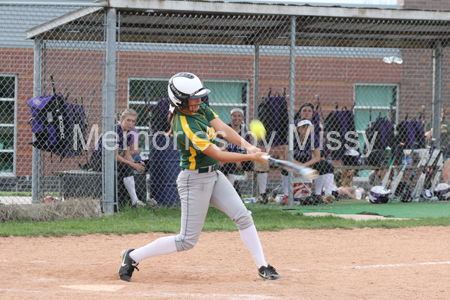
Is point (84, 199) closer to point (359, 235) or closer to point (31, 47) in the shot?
point (359, 235)

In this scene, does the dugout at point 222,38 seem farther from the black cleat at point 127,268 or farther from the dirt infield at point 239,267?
the black cleat at point 127,268

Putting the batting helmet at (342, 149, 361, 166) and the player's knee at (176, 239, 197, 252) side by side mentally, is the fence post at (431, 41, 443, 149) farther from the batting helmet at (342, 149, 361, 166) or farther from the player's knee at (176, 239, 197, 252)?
the player's knee at (176, 239, 197, 252)

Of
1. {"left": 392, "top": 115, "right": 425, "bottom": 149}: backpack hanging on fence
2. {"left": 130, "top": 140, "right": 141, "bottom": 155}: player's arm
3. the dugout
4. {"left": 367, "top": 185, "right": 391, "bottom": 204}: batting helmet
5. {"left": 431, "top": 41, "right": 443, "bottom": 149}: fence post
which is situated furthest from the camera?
{"left": 431, "top": 41, "right": 443, "bottom": 149}: fence post

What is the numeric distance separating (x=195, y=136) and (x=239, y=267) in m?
1.62

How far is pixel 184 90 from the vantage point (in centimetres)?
430

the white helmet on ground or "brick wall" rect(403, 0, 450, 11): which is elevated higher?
"brick wall" rect(403, 0, 450, 11)

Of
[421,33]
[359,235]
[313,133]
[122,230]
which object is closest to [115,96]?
[122,230]

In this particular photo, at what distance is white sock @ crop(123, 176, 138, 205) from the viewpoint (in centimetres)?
932

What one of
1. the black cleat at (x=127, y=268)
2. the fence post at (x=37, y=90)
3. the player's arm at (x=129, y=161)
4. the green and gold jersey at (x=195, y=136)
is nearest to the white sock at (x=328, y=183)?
the player's arm at (x=129, y=161)

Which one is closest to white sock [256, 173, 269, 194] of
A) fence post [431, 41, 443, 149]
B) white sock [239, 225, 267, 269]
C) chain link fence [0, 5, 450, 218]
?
chain link fence [0, 5, 450, 218]

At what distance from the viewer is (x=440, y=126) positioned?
1235cm

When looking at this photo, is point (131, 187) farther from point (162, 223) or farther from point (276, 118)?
point (276, 118)

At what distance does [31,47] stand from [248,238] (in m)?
11.1

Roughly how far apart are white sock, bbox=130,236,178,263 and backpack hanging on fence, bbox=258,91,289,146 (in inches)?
266
